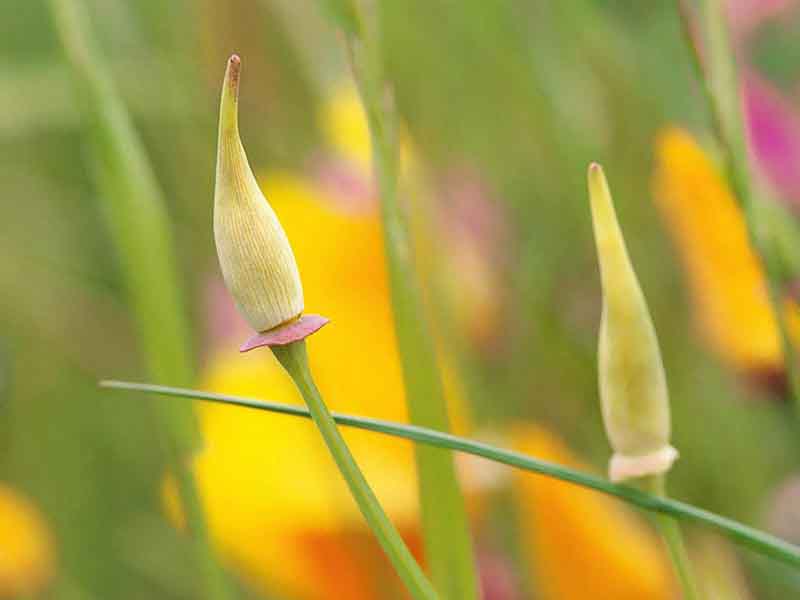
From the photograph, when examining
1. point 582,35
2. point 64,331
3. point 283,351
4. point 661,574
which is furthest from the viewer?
point 64,331

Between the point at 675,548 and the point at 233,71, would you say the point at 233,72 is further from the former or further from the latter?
the point at 675,548

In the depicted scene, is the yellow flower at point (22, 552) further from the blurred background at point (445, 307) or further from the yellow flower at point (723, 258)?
the yellow flower at point (723, 258)

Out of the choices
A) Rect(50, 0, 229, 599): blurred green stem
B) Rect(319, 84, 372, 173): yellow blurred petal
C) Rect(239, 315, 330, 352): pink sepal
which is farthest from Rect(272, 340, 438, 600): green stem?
Rect(319, 84, 372, 173): yellow blurred petal

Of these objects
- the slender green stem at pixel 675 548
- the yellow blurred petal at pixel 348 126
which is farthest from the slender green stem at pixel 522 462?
the yellow blurred petal at pixel 348 126

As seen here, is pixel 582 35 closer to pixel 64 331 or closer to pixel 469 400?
pixel 469 400

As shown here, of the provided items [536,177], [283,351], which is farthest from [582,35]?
[283,351]

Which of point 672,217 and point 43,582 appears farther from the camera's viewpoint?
point 43,582

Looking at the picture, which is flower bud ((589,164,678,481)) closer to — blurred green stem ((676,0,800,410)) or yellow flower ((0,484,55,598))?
blurred green stem ((676,0,800,410))
